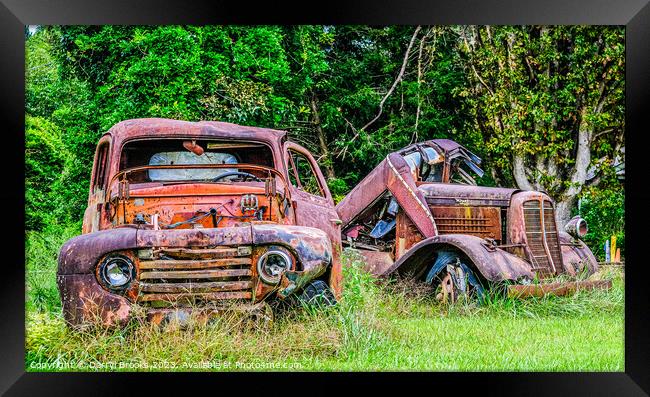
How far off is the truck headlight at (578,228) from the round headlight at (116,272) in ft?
15.7

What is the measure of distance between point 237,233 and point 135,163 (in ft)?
5.32

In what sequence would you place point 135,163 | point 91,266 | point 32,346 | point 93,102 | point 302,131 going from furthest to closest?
point 302,131 < point 93,102 < point 135,163 < point 32,346 < point 91,266

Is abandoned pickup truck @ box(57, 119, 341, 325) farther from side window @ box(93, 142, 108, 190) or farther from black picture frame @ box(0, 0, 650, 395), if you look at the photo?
black picture frame @ box(0, 0, 650, 395)

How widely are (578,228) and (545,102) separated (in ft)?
4.30

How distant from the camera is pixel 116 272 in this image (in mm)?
6062

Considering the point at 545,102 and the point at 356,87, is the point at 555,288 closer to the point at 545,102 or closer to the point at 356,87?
the point at 545,102

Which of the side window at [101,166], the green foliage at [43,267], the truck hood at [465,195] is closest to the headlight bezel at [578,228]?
the truck hood at [465,195]

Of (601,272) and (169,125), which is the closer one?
(169,125)

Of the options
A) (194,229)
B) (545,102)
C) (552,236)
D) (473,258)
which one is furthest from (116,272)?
(545,102)

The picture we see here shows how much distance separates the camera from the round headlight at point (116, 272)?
603 centimetres

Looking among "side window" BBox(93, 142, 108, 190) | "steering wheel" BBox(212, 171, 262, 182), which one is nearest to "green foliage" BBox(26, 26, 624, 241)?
"side window" BBox(93, 142, 108, 190)
